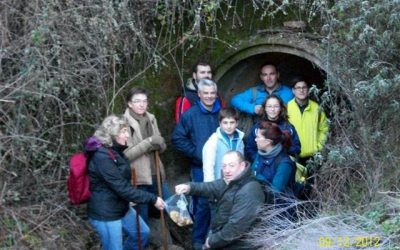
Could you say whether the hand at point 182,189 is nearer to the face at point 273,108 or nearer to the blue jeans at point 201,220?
the blue jeans at point 201,220

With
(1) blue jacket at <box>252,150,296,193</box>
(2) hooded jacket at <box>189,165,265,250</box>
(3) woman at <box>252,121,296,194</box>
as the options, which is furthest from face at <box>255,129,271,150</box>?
(2) hooded jacket at <box>189,165,265,250</box>

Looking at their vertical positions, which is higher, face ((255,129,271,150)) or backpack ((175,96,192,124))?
backpack ((175,96,192,124))

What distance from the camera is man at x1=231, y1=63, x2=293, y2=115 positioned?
923cm

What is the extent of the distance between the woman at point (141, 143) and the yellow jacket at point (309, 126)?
1622 millimetres

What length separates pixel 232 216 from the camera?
6906mm

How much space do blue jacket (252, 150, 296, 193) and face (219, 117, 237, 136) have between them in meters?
0.48

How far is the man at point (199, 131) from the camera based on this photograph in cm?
855

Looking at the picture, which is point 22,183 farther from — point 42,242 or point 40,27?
point 40,27

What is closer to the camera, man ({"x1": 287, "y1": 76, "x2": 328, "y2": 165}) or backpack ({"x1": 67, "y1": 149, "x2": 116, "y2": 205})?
backpack ({"x1": 67, "y1": 149, "x2": 116, "y2": 205})

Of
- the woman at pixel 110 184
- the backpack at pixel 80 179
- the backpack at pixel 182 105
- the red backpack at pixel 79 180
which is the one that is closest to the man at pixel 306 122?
the backpack at pixel 182 105

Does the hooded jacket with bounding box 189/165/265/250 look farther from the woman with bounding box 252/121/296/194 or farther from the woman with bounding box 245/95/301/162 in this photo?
the woman with bounding box 245/95/301/162

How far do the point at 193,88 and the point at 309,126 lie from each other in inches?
55.8

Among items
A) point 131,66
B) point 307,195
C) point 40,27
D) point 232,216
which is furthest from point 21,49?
point 307,195

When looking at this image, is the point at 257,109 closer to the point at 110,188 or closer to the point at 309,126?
the point at 309,126
